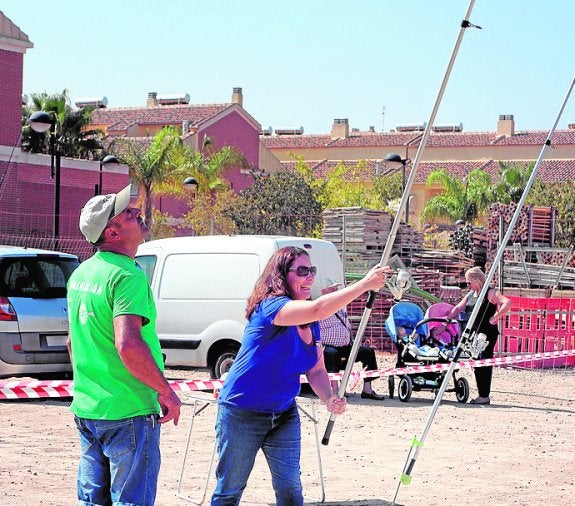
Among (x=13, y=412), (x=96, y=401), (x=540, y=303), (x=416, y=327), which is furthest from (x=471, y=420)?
(x=96, y=401)

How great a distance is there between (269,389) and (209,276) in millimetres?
8944

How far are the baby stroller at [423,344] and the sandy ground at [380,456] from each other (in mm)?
250

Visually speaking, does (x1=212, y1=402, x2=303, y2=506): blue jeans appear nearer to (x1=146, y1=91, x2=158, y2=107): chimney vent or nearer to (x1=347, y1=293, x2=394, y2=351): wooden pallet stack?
(x1=347, y1=293, x2=394, y2=351): wooden pallet stack

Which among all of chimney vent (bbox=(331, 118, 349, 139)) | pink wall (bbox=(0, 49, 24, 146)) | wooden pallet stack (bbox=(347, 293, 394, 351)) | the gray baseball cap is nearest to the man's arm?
the gray baseball cap

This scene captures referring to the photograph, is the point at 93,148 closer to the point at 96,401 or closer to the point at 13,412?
the point at 13,412

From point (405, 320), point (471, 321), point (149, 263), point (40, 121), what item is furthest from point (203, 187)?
point (471, 321)

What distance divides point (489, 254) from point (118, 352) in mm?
27150

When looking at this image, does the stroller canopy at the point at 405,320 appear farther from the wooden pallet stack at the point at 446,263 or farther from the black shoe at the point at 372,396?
the wooden pallet stack at the point at 446,263

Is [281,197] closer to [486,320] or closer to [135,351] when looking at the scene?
[486,320]

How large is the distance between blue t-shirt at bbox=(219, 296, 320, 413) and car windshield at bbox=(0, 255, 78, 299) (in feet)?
26.2

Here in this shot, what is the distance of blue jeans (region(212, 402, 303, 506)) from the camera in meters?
5.87

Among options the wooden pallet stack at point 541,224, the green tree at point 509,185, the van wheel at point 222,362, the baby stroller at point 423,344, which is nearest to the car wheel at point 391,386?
the baby stroller at point 423,344

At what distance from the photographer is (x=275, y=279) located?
5.87 metres

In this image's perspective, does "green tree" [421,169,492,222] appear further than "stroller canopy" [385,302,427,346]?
Yes
